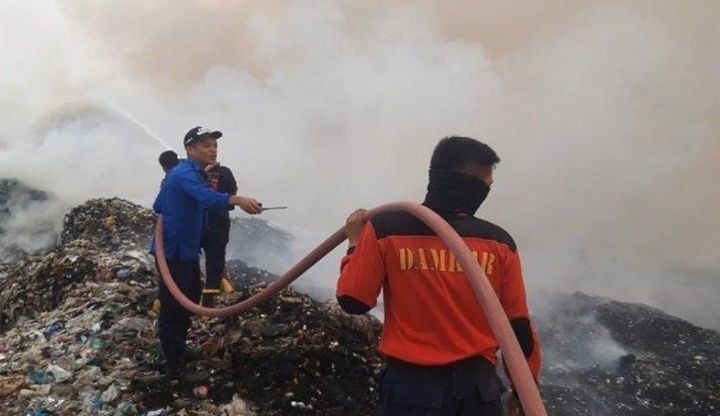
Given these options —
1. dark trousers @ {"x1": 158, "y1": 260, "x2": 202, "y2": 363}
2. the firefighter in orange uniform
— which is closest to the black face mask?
the firefighter in orange uniform

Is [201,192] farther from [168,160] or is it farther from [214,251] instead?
[168,160]

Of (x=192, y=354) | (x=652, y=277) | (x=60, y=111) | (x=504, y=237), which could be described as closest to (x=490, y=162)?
(x=504, y=237)

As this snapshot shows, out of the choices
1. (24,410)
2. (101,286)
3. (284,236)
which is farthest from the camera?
(284,236)

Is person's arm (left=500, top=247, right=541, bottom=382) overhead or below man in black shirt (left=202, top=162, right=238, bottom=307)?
below

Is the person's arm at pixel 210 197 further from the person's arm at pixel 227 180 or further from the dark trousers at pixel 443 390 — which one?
the dark trousers at pixel 443 390

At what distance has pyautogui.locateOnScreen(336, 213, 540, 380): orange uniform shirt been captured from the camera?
221cm

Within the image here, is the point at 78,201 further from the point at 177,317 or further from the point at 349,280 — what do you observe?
the point at 349,280

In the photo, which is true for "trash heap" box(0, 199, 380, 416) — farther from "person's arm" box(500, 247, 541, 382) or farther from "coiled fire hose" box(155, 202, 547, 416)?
"coiled fire hose" box(155, 202, 547, 416)

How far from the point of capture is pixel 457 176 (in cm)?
228

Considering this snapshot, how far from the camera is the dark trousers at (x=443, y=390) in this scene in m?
2.18

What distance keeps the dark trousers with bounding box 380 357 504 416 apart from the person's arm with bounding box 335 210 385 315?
11.9 inches

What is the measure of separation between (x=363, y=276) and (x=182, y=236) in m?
2.51

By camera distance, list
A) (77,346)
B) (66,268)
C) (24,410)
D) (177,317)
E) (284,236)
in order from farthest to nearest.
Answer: (284,236) → (66,268) → (77,346) → (177,317) → (24,410)

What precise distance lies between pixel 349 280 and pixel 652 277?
791 inches
